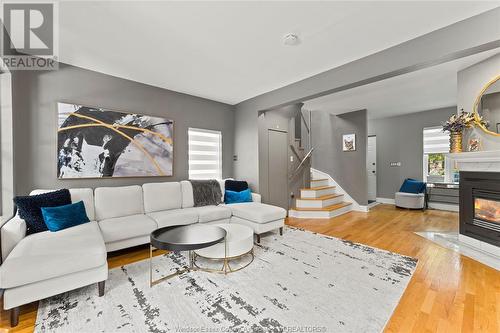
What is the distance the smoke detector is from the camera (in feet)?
7.91

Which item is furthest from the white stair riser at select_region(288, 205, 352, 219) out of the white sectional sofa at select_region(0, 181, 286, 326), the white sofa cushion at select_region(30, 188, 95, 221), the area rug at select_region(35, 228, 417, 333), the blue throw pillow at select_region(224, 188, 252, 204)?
the white sofa cushion at select_region(30, 188, 95, 221)

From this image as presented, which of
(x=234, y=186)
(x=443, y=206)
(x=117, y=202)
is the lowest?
(x=443, y=206)

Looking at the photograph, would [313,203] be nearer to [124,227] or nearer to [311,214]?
[311,214]

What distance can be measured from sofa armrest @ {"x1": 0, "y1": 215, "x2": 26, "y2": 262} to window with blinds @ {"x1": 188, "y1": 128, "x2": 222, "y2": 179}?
248cm

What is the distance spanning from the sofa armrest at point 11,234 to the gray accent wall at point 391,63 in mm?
3404

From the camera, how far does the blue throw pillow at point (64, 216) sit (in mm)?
2410

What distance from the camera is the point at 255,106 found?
4578 millimetres

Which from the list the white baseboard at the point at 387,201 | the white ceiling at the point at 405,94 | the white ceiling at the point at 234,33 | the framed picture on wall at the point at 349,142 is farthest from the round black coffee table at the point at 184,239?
the white baseboard at the point at 387,201

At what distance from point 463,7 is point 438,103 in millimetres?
4094

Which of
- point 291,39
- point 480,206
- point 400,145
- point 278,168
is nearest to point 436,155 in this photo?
point 400,145

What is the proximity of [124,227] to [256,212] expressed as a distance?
5.89 ft

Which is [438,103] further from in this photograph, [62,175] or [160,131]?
[62,175]

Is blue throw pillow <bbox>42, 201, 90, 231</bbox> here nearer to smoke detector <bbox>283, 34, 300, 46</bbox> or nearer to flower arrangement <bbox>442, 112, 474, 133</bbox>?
smoke detector <bbox>283, 34, 300, 46</bbox>

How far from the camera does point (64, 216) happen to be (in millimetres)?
2506
